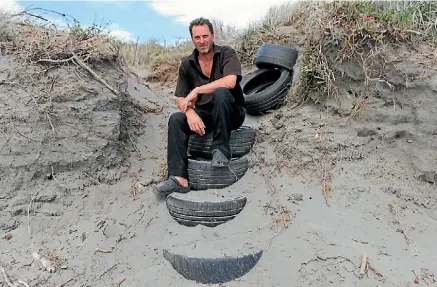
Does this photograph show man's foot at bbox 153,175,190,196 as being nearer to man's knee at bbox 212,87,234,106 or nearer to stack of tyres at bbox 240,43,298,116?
man's knee at bbox 212,87,234,106

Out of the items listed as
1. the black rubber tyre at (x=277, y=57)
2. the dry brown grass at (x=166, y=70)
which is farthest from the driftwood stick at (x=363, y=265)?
the dry brown grass at (x=166, y=70)

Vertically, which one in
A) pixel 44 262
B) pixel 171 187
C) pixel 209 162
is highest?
pixel 209 162

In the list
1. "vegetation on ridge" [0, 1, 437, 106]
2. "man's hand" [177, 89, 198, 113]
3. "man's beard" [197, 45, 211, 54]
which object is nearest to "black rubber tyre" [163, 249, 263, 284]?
"man's hand" [177, 89, 198, 113]

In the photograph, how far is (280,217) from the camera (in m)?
4.94

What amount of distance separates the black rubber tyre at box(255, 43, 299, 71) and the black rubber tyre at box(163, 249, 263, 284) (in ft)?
10.3

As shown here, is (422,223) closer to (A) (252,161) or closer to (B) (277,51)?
(A) (252,161)

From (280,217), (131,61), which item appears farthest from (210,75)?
(131,61)

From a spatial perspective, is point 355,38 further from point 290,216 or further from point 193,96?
point 290,216

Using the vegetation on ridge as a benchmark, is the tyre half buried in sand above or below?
below

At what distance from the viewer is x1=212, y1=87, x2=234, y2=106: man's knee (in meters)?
Result: 5.16

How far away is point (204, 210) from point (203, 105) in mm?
1179

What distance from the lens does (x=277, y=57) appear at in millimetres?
6934

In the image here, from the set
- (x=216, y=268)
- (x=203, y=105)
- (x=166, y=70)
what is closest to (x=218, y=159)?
(x=203, y=105)

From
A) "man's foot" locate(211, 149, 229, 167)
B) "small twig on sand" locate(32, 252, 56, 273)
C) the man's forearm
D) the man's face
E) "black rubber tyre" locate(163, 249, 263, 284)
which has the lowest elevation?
"small twig on sand" locate(32, 252, 56, 273)
